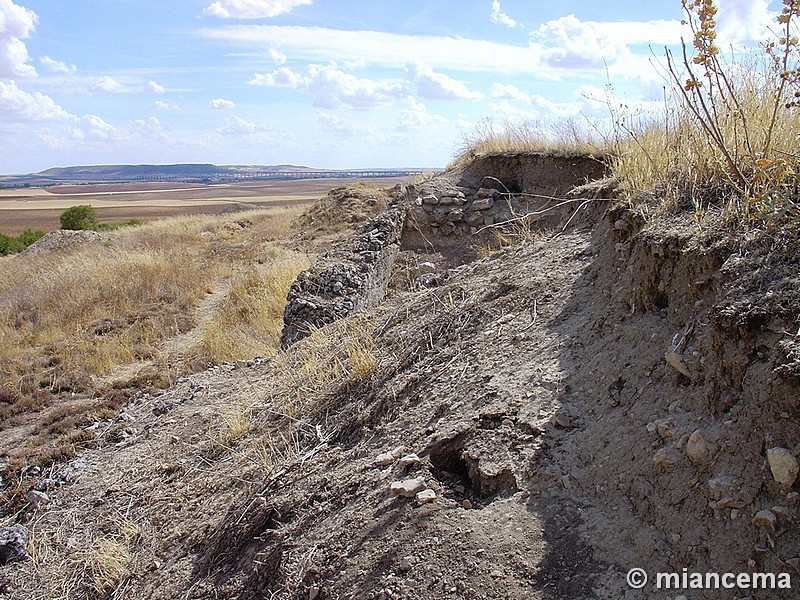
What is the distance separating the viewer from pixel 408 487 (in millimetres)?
2914

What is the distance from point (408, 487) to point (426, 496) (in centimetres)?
13

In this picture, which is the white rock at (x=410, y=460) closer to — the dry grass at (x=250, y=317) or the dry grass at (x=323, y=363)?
the dry grass at (x=323, y=363)

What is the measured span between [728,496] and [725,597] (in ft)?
1.08

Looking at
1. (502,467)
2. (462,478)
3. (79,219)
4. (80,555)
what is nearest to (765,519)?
(502,467)

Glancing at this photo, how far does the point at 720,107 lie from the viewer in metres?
3.97

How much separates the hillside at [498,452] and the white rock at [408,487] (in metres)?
0.01

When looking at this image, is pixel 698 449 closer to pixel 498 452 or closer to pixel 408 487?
pixel 498 452

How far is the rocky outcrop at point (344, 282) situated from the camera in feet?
24.2

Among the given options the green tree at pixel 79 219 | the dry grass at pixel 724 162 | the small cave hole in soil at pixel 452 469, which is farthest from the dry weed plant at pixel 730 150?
the green tree at pixel 79 219

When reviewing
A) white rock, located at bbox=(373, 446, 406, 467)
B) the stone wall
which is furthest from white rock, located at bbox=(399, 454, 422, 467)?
the stone wall

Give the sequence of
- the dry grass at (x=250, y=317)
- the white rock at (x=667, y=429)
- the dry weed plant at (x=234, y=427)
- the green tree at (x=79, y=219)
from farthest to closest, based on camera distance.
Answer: the green tree at (x=79, y=219)
the dry grass at (x=250, y=317)
the dry weed plant at (x=234, y=427)
the white rock at (x=667, y=429)

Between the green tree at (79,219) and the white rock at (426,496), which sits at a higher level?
the green tree at (79,219)

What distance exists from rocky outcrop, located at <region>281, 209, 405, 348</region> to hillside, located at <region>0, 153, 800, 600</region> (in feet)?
3.98

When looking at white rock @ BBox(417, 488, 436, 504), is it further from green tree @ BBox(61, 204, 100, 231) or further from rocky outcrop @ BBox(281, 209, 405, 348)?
green tree @ BBox(61, 204, 100, 231)
